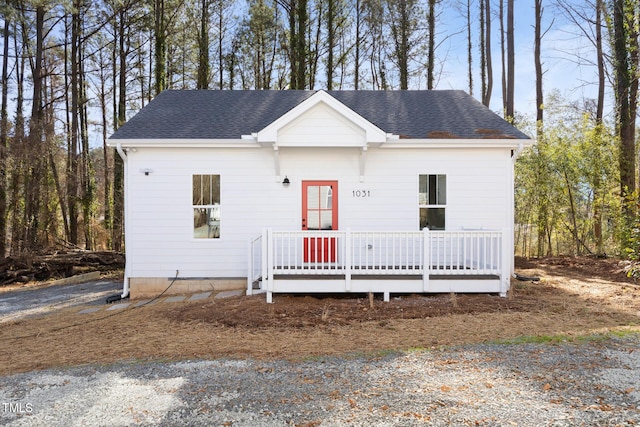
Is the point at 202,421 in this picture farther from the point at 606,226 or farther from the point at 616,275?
the point at 606,226

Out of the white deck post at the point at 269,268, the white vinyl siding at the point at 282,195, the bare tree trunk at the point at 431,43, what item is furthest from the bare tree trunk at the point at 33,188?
the bare tree trunk at the point at 431,43

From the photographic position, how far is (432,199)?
8609 millimetres

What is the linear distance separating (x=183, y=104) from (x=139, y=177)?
2759 millimetres

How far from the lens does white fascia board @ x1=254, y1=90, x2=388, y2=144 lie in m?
7.84

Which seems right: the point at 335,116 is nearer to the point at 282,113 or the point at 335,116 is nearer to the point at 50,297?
the point at 282,113

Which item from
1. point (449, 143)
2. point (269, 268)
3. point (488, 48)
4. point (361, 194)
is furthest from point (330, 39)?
point (269, 268)

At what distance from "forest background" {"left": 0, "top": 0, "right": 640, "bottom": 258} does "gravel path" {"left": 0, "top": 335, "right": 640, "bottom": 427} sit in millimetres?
5100

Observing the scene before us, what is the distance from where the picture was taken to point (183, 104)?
10.3 meters

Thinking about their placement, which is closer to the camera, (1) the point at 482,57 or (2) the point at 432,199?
(2) the point at 432,199

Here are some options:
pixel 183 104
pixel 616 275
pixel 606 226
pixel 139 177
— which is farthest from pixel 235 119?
pixel 606 226

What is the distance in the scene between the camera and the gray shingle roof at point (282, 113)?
336 inches

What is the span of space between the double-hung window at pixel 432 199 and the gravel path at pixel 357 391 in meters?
4.19

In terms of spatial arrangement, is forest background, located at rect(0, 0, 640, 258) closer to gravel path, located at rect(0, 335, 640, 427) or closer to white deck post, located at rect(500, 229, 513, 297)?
white deck post, located at rect(500, 229, 513, 297)

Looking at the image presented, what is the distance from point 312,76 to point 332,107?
12453 millimetres
